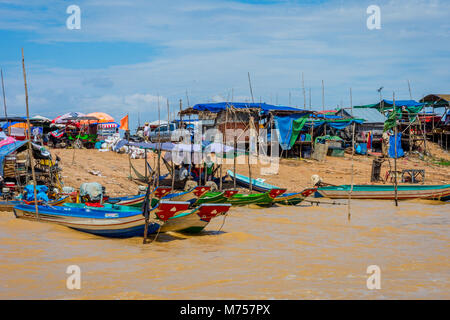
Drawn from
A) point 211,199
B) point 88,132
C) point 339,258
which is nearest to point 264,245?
point 339,258

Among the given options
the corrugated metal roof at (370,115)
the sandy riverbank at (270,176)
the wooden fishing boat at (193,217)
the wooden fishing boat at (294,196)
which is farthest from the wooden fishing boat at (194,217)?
the corrugated metal roof at (370,115)

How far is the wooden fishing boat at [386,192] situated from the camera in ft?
53.5

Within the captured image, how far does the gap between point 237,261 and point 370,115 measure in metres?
22.7

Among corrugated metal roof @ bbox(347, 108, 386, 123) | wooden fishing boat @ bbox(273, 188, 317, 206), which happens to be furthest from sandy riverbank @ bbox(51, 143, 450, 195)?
corrugated metal roof @ bbox(347, 108, 386, 123)

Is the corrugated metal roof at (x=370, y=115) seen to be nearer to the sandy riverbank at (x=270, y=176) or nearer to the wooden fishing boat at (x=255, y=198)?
the sandy riverbank at (x=270, y=176)

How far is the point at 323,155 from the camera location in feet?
76.8

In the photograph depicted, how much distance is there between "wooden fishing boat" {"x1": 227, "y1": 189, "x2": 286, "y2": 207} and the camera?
47.4ft

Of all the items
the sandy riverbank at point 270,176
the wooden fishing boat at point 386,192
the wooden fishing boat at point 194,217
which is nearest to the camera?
the wooden fishing boat at point 194,217

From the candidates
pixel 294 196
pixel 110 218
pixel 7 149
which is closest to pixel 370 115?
pixel 294 196

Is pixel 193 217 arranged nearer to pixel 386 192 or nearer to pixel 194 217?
pixel 194 217

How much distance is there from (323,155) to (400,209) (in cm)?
844

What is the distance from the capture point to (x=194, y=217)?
9266 mm

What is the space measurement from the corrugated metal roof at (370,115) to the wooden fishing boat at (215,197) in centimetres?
1633
